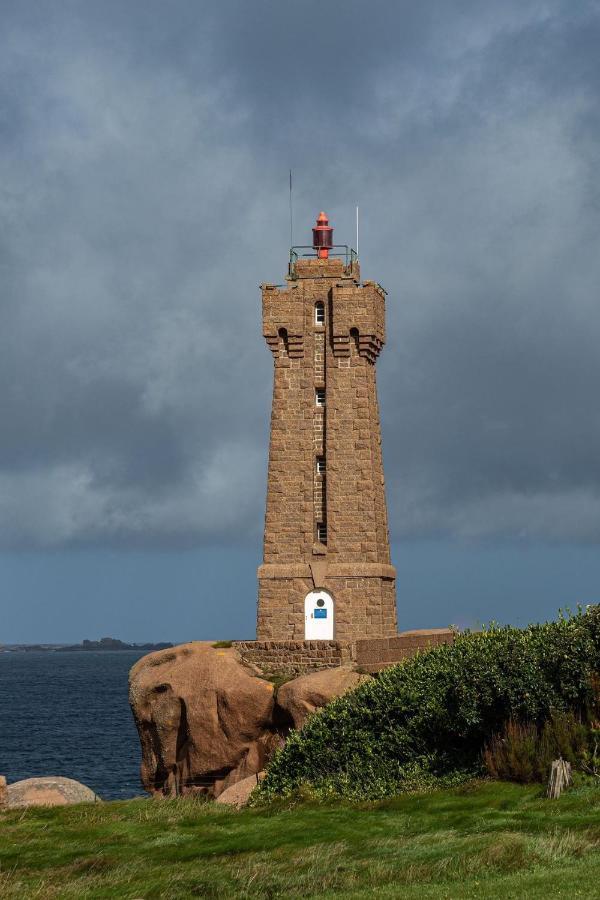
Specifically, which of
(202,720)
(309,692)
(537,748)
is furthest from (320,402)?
(537,748)

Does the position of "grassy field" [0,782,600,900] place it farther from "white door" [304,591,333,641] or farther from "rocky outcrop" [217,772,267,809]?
"white door" [304,591,333,641]

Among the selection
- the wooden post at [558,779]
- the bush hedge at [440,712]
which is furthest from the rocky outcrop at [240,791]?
the wooden post at [558,779]

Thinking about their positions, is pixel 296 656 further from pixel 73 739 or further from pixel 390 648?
pixel 73 739

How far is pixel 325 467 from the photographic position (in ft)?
168

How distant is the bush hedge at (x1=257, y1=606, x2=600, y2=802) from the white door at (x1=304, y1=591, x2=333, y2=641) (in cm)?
1586

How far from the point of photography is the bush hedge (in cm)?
3011

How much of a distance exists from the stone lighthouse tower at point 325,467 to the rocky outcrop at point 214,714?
4185mm

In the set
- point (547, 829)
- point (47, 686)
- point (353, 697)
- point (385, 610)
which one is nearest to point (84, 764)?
point (385, 610)

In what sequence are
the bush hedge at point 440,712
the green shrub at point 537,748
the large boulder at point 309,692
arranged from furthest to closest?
the large boulder at point 309,692
the bush hedge at point 440,712
the green shrub at point 537,748

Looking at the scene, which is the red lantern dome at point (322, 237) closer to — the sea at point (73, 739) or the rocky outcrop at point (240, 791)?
the rocky outcrop at point (240, 791)

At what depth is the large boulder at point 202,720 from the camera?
44.6m

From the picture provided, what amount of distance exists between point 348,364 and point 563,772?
27.7 m

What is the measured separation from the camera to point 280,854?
23.0 m

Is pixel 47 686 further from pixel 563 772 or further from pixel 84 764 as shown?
pixel 563 772
